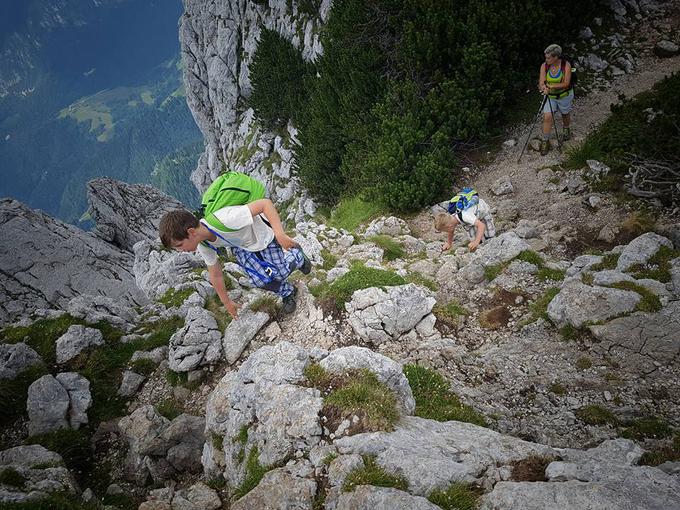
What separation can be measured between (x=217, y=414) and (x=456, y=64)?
15.7 metres

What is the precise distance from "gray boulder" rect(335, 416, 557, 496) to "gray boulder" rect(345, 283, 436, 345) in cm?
265

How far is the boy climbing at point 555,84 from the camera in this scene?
11234 mm

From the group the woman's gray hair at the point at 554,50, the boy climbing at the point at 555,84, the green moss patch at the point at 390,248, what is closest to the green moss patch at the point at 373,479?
the green moss patch at the point at 390,248

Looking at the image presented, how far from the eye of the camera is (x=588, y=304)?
616 cm

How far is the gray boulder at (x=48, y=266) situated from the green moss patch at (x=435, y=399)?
71.8 feet

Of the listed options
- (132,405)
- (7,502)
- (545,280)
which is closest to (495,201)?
(545,280)

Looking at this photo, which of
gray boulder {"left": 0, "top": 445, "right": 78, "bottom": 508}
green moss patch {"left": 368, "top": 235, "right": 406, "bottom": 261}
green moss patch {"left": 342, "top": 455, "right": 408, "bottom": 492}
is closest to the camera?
green moss patch {"left": 342, "top": 455, "right": 408, "bottom": 492}

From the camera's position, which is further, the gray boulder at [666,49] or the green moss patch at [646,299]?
the gray boulder at [666,49]

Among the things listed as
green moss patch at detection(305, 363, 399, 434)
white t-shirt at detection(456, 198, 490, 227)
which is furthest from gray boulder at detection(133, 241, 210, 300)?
white t-shirt at detection(456, 198, 490, 227)

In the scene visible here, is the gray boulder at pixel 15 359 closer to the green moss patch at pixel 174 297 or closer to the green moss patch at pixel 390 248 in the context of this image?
the green moss patch at pixel 174 297

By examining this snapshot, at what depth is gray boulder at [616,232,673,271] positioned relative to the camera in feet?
22.6

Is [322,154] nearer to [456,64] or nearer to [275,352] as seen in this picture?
[456,64]

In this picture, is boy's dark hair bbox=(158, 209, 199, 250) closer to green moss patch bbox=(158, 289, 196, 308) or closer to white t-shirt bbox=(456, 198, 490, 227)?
green moss patch bbox=(158, 289, 196, 308)

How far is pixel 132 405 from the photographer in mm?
Answer: 6914
